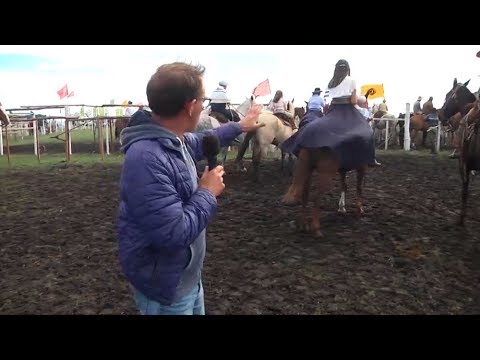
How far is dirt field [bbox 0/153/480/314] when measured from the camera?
153 inches

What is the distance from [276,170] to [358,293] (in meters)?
7.00

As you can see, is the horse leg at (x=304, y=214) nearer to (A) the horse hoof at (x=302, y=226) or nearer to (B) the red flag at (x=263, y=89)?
(A) the horse hoof at (x=302, y=226)

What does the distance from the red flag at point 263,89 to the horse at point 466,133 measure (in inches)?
298

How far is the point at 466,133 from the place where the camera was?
6.08 metres

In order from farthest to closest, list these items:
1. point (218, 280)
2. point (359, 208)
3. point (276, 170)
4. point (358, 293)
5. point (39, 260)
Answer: point (276, 170) < point (359, 208) < point (39, 260) < point (218, 280) < point (358, 293)

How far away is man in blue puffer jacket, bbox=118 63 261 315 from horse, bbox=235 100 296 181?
7442 mm

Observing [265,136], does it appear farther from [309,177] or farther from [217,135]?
[217,135]

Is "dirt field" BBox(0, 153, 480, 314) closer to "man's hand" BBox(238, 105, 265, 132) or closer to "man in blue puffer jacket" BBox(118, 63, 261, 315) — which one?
"man's hand" BBox(238, 105, 265, 132)

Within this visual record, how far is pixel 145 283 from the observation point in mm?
1883

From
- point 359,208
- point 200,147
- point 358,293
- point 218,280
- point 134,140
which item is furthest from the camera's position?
point 359,208

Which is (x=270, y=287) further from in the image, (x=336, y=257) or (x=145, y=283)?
(x=145, y=283)

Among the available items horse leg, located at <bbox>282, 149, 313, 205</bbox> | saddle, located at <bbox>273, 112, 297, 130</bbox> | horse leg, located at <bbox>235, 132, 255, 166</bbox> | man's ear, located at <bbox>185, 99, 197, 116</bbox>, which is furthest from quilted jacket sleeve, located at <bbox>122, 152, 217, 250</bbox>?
saddle, located at <bbox>273, 112, 297, 130</bbox>

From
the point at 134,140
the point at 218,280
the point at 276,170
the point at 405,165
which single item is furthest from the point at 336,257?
the point at 405,165
